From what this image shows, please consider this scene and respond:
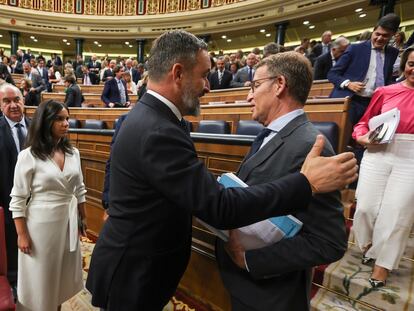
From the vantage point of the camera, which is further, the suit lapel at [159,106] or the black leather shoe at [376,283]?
the black leather shoe at [376,283]

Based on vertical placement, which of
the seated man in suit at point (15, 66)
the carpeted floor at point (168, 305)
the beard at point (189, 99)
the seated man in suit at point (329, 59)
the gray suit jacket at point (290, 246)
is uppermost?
the seated man in suit at point (15, 66)

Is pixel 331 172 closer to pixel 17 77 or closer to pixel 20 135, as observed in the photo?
pixel 20 135

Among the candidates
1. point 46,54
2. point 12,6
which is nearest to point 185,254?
point 12,6

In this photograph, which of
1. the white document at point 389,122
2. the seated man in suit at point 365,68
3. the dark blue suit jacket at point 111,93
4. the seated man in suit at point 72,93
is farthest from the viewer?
the seated man in suit at point 72,93

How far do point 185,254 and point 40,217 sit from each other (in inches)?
37.3

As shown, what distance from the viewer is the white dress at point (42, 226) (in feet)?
4.98

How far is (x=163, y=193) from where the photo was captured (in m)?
0.83

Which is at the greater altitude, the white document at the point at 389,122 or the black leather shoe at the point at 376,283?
the white document at the point at 389,122

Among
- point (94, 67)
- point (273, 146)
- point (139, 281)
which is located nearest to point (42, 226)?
point (139, 281)

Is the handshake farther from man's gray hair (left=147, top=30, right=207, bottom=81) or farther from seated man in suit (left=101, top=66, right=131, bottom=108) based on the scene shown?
seated man in suit (left=101, top=66, right=131, bottom=108)

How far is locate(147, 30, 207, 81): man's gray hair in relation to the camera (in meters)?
0.94

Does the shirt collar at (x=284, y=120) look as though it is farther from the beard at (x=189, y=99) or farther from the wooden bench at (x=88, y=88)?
the wooden bench at (x=88, y=88)

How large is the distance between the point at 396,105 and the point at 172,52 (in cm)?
140

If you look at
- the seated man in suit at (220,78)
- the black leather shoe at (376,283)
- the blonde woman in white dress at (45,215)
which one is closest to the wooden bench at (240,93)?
the seated man in suit at (220,78)
